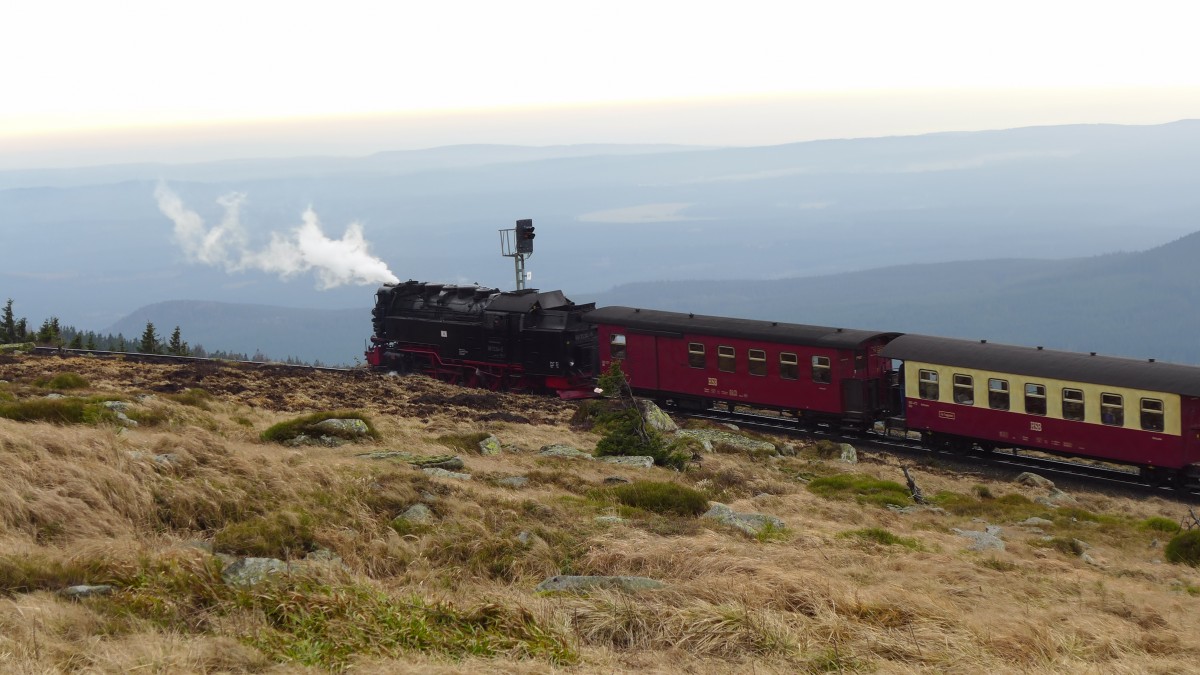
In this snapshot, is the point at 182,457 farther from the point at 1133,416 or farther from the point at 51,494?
the point at 1133,416

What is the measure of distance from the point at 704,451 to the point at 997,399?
7.98 m

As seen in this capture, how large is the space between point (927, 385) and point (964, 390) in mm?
1123

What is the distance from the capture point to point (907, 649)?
9.34 m

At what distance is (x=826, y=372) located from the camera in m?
32.1

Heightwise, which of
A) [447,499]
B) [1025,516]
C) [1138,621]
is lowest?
[1025,516]

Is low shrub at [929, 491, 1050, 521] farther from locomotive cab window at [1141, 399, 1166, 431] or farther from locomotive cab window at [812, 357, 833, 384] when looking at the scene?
locomotive cab window at [812, 357, 833, 384]

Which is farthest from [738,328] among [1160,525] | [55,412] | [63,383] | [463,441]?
[63,383]

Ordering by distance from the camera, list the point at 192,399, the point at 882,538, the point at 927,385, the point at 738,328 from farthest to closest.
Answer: the point at 738,328 → the point at 927,385 → the point at 192,399 → the point at 882,538

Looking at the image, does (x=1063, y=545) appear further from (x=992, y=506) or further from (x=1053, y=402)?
(x=1053, y=402)

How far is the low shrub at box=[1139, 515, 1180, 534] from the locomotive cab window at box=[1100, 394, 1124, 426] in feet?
16.5

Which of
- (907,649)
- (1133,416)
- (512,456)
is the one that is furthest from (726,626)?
(1133,416)

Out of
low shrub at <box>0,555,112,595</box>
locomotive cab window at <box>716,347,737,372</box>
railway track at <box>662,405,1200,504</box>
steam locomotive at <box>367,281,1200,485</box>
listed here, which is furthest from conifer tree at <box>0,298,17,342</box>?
low shrub at <box>0,555,112,595</box>

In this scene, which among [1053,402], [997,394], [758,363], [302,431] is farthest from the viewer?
[758,363]

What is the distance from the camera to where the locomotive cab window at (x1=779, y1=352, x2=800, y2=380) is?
32719 millimetres
